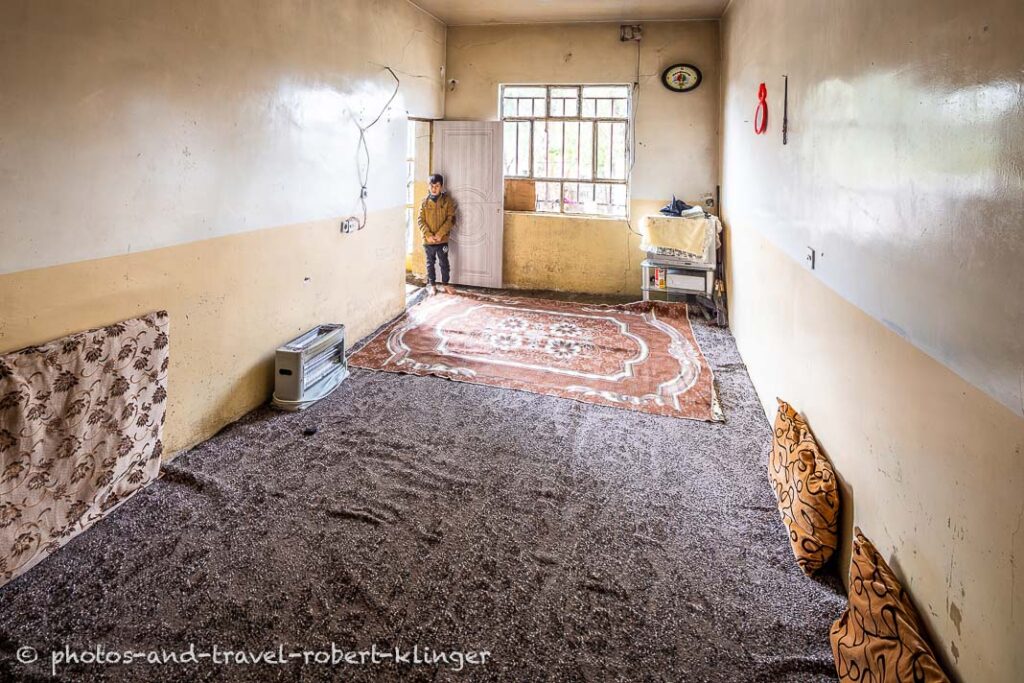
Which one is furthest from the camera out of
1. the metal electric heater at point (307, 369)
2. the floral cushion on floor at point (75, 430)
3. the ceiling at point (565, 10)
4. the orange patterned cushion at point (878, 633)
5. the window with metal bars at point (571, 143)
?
the window with metal bars at point (571, 143)

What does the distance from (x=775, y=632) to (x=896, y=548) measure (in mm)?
477

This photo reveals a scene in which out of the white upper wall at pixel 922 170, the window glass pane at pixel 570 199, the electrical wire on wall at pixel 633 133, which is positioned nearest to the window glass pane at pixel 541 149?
the window glass pane at pixel 570 199

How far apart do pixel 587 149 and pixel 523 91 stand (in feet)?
3.31

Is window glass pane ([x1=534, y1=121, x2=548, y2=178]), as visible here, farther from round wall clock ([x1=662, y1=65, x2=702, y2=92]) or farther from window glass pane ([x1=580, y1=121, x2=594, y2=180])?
round wall clock ([x1=662, y1=65, x2=702, y2=92])

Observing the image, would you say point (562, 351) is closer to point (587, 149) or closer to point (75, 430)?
point (587, 149)

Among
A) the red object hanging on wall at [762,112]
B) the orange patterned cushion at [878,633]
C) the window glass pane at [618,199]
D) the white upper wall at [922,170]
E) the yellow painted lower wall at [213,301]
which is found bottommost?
the orange patterned cushion at [878,633]

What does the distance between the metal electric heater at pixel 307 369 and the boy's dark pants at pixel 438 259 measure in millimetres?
2950

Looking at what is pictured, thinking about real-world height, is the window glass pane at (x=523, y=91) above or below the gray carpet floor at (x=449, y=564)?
above

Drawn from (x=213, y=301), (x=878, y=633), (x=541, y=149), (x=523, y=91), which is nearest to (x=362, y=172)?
(x=213, y=301)

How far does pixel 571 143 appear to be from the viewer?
6.74 m

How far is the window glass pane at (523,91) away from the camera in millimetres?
6707

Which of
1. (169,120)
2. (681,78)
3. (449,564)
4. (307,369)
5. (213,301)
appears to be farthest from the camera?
(681,78)

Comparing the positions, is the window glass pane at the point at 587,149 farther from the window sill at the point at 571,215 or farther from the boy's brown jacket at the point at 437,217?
the boy's brown jacket at the point at 437,217

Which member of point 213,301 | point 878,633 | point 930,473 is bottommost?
point 878,633
